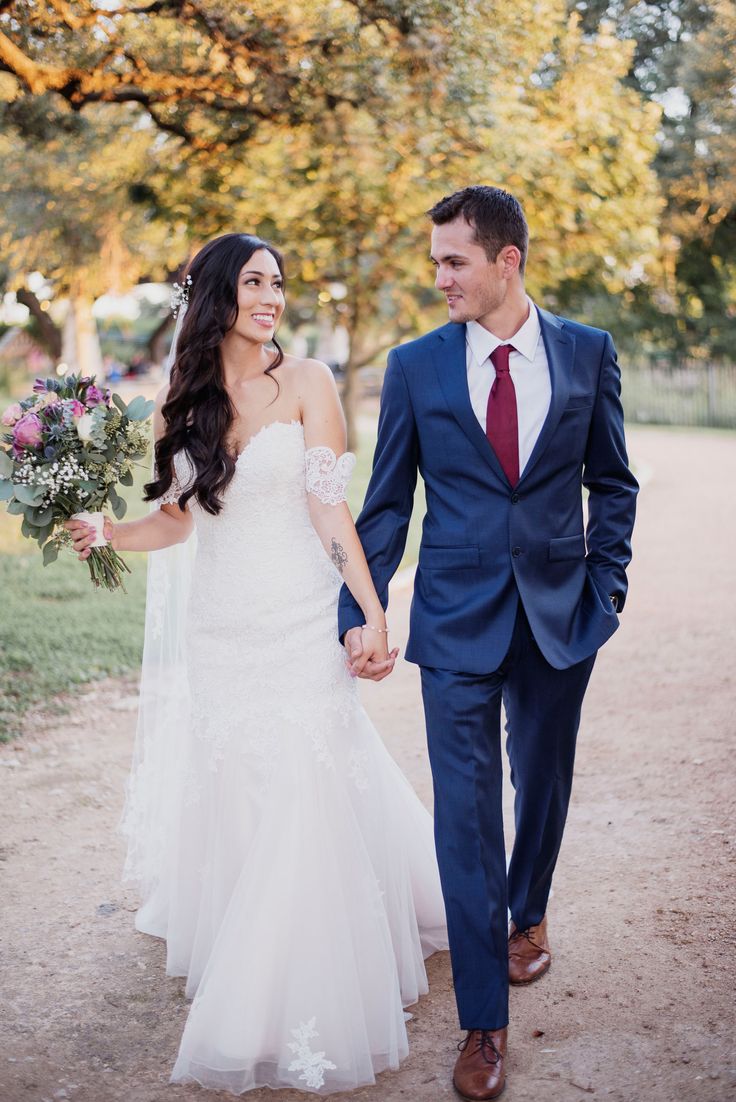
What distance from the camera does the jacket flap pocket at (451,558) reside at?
3434 millimetres

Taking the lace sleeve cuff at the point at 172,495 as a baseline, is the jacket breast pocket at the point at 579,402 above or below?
above

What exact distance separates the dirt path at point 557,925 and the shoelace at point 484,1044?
0.10 meters

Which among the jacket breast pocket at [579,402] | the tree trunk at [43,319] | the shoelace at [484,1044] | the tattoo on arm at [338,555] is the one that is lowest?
the shoelace at [484,1044]

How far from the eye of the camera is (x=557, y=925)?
169 inches

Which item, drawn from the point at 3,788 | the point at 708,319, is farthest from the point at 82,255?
the point at 708,319

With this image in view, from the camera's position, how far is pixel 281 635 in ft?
12.4

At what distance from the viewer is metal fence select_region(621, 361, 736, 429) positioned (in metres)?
29.0

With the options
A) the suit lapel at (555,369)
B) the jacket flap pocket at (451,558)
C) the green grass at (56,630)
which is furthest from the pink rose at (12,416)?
the green grass at (56,630)

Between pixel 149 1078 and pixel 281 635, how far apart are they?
1360 mm

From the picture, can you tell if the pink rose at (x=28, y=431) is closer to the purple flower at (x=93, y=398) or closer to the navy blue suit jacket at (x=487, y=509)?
the purple flower at (x=93, y=398)

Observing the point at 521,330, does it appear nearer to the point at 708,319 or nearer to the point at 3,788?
the point at 3,788

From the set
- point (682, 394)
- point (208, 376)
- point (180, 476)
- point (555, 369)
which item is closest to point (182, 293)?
point (208, 376)

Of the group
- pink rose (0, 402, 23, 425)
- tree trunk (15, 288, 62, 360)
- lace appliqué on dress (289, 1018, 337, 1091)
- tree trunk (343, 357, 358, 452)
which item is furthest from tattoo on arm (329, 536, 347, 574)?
tree trunk (15, 288, 62, 360)

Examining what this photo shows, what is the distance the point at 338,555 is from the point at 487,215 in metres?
1.12
